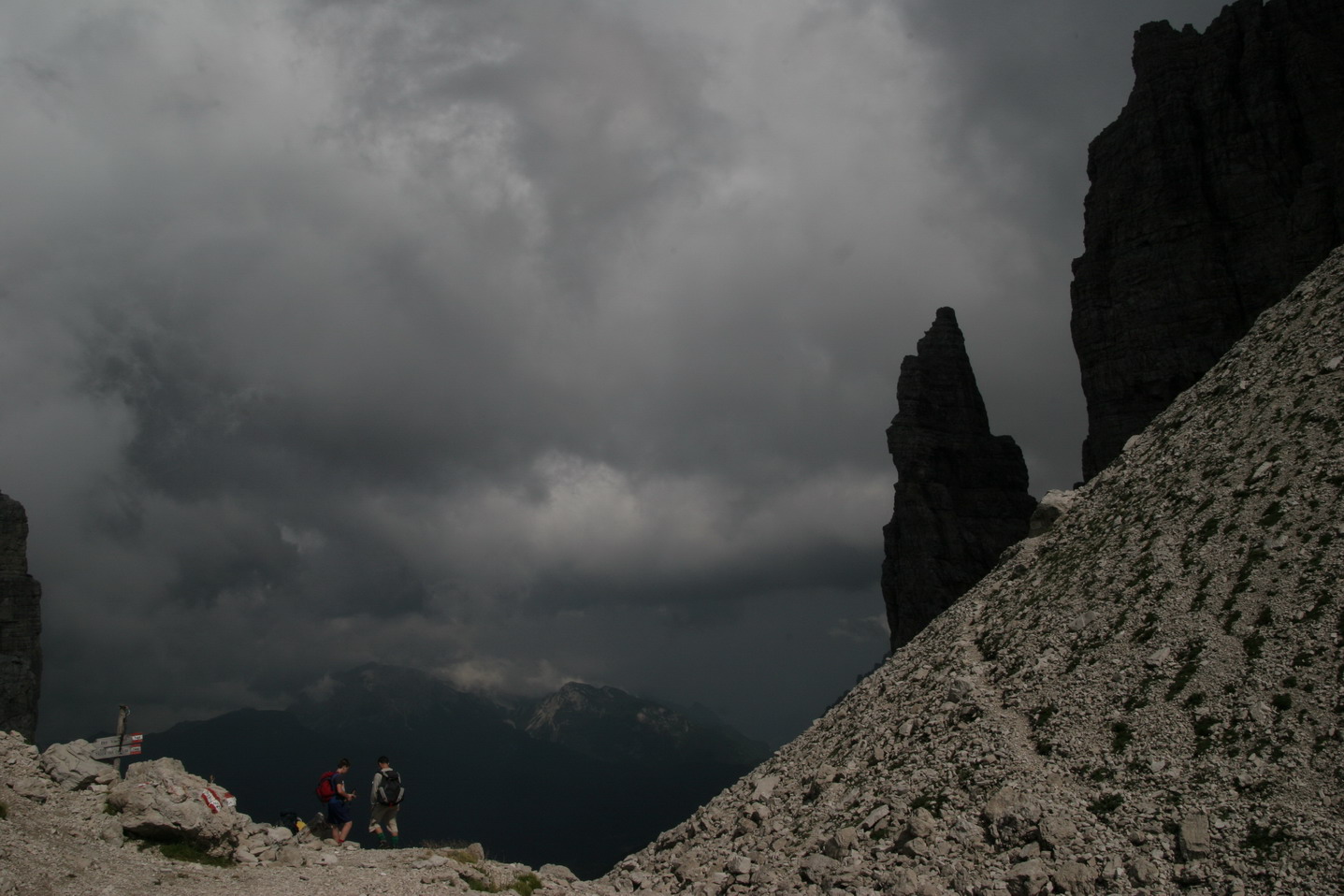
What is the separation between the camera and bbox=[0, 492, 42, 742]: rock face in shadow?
357 feet

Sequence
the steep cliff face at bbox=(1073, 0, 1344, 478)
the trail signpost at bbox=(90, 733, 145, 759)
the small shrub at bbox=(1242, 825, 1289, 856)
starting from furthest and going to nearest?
the steep cliff face at bbox=(1073, 0, 1344, 478)
the trail signpost at bbox=(90, 733, 145, 759)
the small shrub at bbox=(1242, 825, 1289, 856)

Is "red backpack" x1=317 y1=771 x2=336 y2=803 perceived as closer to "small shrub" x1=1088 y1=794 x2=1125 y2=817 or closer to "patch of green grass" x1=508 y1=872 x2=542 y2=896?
→ "patch of green grass" x1=508 y1=872 x2=542 y2=896

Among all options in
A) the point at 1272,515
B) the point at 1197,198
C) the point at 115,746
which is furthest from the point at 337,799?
the point at 1197,198

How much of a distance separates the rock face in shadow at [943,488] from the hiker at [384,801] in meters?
92.8

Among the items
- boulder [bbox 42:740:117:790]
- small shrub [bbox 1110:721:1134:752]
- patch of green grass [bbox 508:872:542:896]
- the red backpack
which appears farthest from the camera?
the red backpack

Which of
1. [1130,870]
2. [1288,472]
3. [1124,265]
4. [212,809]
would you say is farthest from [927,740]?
[1124,265]

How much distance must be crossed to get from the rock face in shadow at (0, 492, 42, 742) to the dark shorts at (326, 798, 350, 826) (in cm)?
10730

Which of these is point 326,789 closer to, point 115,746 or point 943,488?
point 115,746

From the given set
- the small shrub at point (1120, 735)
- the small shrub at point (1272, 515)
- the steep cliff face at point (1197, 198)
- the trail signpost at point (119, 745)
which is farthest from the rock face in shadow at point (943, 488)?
the trail signpost at point (119, 745)

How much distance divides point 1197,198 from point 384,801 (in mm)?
96937

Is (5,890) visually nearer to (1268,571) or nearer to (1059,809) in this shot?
(1059,809)

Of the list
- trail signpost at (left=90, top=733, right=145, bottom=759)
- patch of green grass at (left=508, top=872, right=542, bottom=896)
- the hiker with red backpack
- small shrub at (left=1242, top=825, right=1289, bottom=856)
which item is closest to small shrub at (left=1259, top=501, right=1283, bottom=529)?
small shrub at (left=1242, top=825, right=1289, bottom=856)

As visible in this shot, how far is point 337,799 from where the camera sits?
2878 cm

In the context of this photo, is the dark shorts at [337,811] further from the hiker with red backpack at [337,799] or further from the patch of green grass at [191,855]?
the patch of green grass at [191,855]
